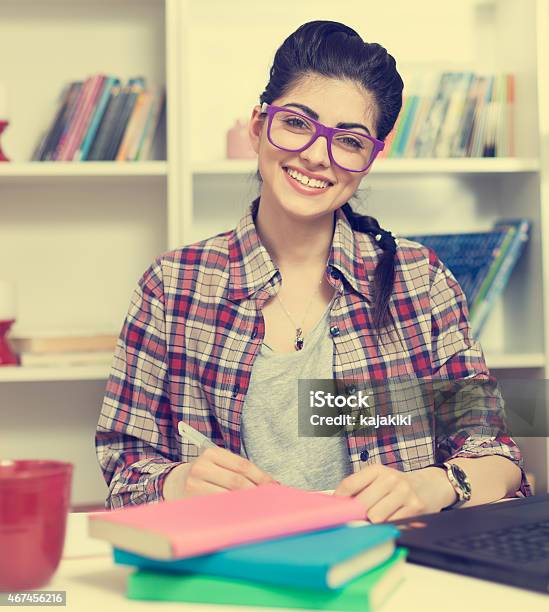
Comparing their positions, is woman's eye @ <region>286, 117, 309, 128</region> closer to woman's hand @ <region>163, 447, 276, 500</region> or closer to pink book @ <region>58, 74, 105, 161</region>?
woman's hand @ <region>163, 447, 276, 500</region>

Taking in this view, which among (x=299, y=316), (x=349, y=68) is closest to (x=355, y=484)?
(x=299, y=316)

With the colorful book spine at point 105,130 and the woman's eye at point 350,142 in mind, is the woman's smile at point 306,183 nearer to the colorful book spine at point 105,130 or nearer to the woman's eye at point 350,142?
the woman's eye at point 350,142

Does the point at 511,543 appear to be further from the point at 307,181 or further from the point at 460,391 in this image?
the point at 307,181

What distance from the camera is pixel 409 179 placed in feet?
7.53

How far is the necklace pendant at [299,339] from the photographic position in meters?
1.44

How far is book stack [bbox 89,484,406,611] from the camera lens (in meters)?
0.57

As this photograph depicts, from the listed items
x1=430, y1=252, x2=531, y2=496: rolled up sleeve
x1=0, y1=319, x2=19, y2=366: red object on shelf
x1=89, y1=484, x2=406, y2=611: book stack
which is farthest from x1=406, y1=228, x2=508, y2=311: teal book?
x1=89, y1=484, x2=406, y2=611: book stack

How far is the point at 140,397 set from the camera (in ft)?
4.68

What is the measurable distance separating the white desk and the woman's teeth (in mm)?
843

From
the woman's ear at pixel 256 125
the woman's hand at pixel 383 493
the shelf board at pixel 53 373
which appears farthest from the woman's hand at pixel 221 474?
the shelf board at pixel 53 373

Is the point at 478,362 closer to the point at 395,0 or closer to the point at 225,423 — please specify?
the point at 225,423

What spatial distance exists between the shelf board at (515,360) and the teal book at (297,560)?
145 cm

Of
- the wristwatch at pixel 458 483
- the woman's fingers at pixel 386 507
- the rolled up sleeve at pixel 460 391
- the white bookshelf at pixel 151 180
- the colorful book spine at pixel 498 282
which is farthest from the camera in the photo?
the white bookshelf at pixel 151 180

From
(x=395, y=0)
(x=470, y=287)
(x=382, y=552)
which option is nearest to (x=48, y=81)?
(x=395, y=0)
